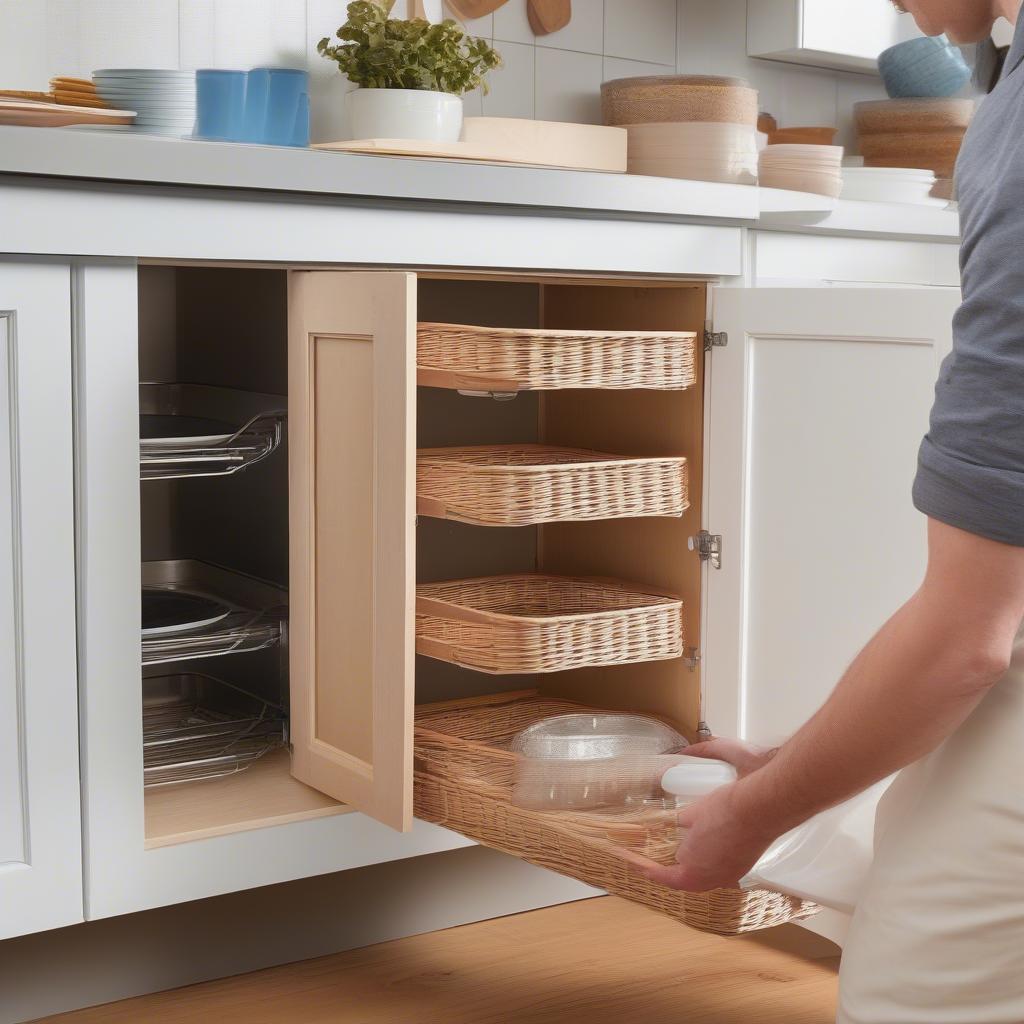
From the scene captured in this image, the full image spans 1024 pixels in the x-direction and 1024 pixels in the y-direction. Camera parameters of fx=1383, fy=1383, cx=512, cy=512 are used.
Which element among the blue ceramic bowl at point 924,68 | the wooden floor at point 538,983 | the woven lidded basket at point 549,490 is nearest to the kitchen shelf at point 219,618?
the woven lidded basket at point 549,490

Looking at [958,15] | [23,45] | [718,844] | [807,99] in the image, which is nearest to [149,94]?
[23,45]

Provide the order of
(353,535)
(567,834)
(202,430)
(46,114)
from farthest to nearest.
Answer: (202,430)
(353,535)
(46,114)
(567,834)

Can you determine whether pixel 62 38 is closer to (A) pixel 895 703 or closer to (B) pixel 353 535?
(B) pixel 353 535

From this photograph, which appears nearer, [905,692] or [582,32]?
[905,692]

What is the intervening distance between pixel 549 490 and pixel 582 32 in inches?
41.4

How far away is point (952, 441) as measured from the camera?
0.73 meters

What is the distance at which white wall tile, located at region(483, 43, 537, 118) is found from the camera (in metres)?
2.23

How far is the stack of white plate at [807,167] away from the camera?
2064mm

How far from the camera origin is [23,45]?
72.4 inches

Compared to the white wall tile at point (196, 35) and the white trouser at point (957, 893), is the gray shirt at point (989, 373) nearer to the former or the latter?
the white trouser at point (957, 893)

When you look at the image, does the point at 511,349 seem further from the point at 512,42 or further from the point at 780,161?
the point at 512,42

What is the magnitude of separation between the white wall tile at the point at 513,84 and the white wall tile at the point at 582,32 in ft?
0.14

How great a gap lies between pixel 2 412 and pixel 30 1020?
0.77m

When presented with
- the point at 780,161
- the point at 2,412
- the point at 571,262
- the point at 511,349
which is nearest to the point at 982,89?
the point at 780,161
